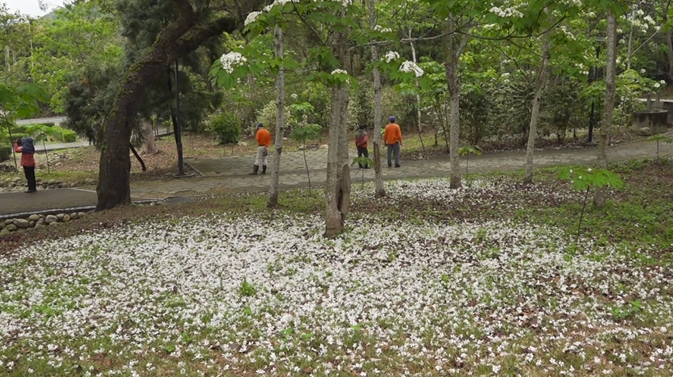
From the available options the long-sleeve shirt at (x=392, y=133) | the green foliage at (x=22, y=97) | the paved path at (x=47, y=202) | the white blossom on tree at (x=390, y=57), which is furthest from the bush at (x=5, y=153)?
the white blossom on tree at (x=390, y=57)

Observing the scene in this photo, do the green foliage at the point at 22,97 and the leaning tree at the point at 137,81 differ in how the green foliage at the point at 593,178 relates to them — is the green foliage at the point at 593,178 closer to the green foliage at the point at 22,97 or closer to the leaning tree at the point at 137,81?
the green foliage at the point at 22,97

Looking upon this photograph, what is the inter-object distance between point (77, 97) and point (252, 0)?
34.9 ft

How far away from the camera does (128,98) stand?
12.5 m

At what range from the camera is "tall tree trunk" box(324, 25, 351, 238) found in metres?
7.80

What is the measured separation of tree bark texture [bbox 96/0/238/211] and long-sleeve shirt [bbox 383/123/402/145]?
615cm

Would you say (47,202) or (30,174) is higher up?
(30,174)

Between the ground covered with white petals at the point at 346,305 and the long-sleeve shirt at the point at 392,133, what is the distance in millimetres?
8232

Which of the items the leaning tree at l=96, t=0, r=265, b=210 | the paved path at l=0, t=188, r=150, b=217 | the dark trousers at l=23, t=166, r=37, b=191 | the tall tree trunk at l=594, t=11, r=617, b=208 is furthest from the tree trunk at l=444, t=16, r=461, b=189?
the dark trousers at l=23, t=166, r=37, b=191

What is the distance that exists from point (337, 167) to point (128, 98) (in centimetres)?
696

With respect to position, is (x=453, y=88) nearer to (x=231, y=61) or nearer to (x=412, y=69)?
(x=412, y=69)

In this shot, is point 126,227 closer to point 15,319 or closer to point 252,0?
point 15,319

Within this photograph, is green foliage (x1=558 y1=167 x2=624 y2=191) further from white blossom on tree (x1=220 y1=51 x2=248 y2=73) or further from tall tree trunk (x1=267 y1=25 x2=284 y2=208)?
tall tree trunk (x1=267 y1=25 x2=284 y2=208)

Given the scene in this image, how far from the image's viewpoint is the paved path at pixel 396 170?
52.0 ft

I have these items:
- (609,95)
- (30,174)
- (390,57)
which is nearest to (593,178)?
(390,57)
